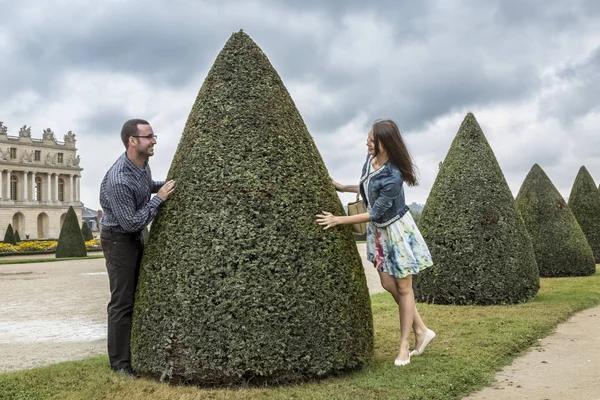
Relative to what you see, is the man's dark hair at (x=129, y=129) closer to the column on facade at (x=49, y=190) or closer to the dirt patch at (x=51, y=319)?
the dirt patch at (x=51, y=319)

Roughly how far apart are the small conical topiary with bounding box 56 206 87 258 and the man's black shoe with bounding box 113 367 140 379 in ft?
99.4

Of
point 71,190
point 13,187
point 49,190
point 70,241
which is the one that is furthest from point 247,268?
point 71,190

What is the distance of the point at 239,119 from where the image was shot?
5.07 m

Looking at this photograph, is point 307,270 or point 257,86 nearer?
point 307,270

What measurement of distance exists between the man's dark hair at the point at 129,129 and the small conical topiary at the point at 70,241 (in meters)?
30.5

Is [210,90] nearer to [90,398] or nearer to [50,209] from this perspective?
[90,398]

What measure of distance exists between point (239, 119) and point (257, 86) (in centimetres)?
40

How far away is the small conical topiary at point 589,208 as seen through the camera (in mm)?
18969

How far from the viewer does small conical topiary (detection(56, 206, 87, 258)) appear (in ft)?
110

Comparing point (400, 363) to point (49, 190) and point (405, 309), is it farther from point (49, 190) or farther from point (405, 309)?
point (49, 190)

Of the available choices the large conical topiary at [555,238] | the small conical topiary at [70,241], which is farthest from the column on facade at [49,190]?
the large conical topiary at [555,238]

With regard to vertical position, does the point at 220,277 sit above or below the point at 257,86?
below

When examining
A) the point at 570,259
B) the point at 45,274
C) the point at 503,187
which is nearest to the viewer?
the point at 503,187

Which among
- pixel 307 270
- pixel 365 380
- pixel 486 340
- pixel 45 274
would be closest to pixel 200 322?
pixel 307 270
